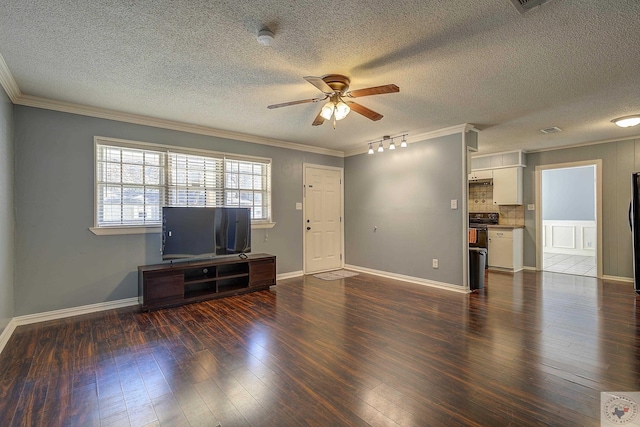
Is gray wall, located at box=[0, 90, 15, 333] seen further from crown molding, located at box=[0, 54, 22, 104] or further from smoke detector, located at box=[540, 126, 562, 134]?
smoke detector, located at box=[540, 126, 562, 134]

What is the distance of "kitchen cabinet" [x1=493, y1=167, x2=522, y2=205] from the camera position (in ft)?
20.0

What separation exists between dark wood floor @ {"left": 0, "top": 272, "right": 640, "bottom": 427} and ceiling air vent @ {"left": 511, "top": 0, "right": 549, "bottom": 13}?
7.88 feet

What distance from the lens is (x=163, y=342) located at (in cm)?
282

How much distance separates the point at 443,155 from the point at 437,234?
1.25 meters

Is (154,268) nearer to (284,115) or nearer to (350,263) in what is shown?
(284,115)

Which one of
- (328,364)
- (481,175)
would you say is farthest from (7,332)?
(481,175)

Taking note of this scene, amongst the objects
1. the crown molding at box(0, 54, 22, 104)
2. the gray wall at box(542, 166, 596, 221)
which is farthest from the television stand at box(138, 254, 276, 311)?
the gray wall at box(542, 166, 596, 221)

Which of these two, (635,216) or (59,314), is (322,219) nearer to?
(59,314)

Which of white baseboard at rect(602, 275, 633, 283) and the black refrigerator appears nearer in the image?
the black refrigerator

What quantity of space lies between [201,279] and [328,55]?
3.25 m

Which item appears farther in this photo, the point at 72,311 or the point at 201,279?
the point at 201,279

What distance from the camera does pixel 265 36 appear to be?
208 cm

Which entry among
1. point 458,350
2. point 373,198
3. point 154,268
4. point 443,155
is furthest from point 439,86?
point 154,268
